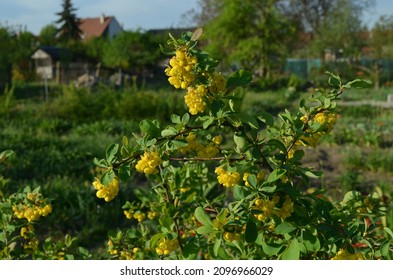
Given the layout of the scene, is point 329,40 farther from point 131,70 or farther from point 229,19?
point 131,70

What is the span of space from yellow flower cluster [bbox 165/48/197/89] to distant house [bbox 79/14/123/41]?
120ft

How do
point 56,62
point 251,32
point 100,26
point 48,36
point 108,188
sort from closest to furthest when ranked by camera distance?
point 108,188 < point 251,32 < point 56,62 < point 48,36 < point 100,26

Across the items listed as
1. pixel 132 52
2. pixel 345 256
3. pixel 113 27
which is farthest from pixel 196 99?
pixel 113 27

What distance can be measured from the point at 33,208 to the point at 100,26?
39943mm

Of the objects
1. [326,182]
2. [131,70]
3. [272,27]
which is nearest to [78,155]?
[326,182]

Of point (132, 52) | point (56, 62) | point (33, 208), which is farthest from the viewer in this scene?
point (56, 62)

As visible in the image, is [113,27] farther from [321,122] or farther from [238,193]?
[238,193]

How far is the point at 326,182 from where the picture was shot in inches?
212

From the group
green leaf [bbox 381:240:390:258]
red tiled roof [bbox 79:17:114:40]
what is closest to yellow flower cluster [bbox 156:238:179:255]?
green leaf [bbox 381:240:390:258]

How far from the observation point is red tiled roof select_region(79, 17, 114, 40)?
3912 cm

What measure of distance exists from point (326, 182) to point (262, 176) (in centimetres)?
411

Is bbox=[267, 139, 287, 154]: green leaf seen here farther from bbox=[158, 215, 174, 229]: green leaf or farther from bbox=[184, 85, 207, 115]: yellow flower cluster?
bbox=[158, 215, 174, 229]: green leaf

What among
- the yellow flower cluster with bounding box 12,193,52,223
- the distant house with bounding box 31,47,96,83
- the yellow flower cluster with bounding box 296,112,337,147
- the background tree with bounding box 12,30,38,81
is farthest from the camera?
the distant house with bounding box 31,47,96,83

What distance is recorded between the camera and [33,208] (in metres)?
1.78
